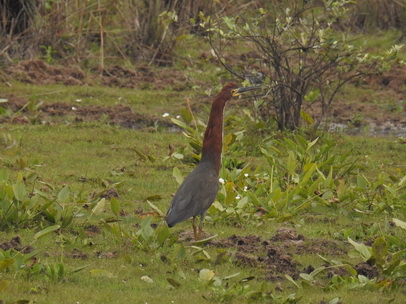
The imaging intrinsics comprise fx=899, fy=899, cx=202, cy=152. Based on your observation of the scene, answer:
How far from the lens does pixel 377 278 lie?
659 cm

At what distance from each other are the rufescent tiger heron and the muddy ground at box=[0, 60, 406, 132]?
559 centimetres

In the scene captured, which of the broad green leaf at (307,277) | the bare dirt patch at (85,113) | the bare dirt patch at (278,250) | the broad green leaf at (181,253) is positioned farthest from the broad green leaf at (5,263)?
the bare dirt patch at (85,113)

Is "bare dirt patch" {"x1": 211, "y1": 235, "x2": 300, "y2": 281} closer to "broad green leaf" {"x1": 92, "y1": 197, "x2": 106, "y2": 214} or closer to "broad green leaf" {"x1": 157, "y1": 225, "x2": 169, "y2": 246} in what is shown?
"broad green leaf" {"x1": 157, "y1": 225, "x2": 169, "y2": 246}

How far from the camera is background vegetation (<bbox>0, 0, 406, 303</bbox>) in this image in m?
6.37

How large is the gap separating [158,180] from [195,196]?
2.77 meters


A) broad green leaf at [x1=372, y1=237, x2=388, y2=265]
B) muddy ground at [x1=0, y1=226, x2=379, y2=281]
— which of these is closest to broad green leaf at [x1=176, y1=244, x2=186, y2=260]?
muddy ground at [x1=0, y1=226, x2=379, y2=281]

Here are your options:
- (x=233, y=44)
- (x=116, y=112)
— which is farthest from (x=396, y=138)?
(x=233, y=44)

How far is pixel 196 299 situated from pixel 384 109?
377 inches

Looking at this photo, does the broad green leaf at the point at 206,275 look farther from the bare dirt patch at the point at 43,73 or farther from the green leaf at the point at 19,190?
the bare dirt patch at the point at 43,73

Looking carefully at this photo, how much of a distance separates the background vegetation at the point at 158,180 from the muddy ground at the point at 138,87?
0.04 m

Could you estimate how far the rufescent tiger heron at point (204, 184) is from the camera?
7.19m

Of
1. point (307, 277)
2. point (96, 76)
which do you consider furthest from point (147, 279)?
point (96, 76)

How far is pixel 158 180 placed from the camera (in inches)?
395

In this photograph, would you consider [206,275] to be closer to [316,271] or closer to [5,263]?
[316,271]
